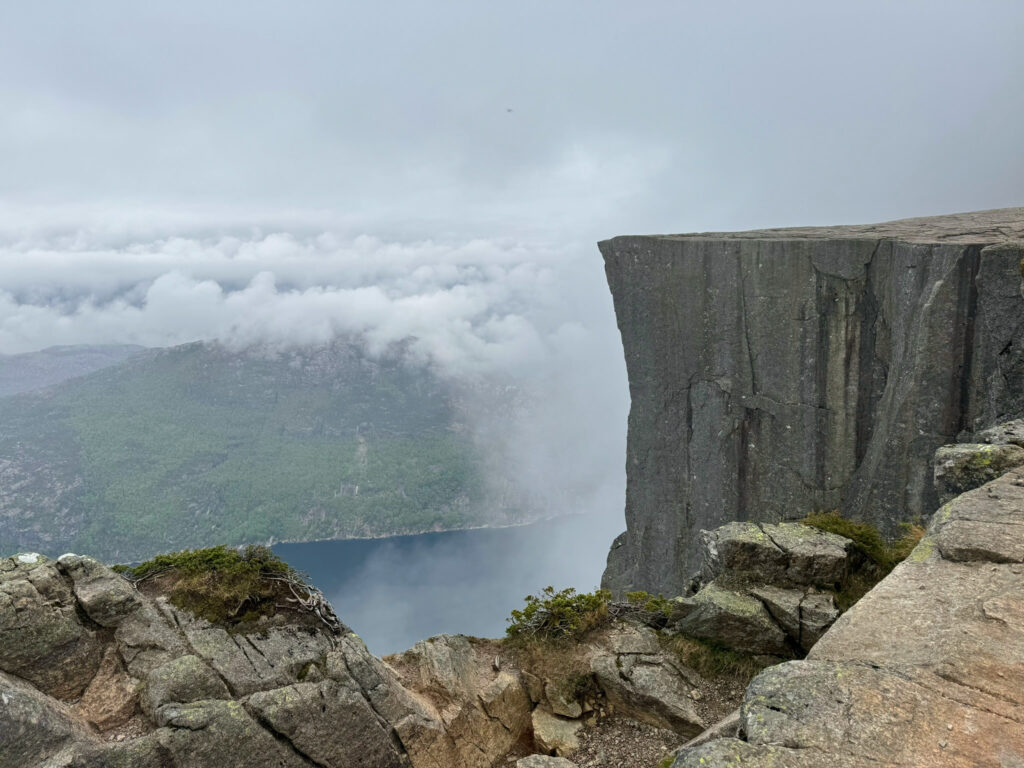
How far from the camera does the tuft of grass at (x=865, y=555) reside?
12453 millimetres

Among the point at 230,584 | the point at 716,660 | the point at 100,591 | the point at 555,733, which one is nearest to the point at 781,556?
the point at 716,660

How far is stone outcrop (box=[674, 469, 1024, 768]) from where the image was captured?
19.1 ft

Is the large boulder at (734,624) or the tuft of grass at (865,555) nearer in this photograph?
the large boulder at (734,624)

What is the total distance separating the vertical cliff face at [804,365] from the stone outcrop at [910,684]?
15.3 meters

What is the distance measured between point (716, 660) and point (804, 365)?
1946cm

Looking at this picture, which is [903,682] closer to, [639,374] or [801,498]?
[801,498]

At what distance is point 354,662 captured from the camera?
11.0m

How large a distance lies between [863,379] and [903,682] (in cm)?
Result: 2325

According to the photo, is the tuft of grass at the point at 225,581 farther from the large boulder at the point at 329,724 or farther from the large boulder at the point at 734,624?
the large boulder at the point at 734,624

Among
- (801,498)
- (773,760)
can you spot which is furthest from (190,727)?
(801,498)

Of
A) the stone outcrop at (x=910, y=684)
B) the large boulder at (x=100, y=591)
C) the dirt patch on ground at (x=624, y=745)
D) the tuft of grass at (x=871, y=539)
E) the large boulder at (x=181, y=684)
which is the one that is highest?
the stone outcrop at (x=910, y=684)

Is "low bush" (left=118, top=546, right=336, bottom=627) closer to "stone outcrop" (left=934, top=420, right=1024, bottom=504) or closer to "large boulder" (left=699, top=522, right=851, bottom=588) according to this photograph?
"large boulder" (left=699, top=522, right=851, bottom=588)

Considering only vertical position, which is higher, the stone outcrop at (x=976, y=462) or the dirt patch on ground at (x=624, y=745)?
the stone outcrop at (x=976, y=462)

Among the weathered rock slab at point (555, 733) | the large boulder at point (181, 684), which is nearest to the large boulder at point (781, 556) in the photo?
the weathered rock slab at point (555, 733)
